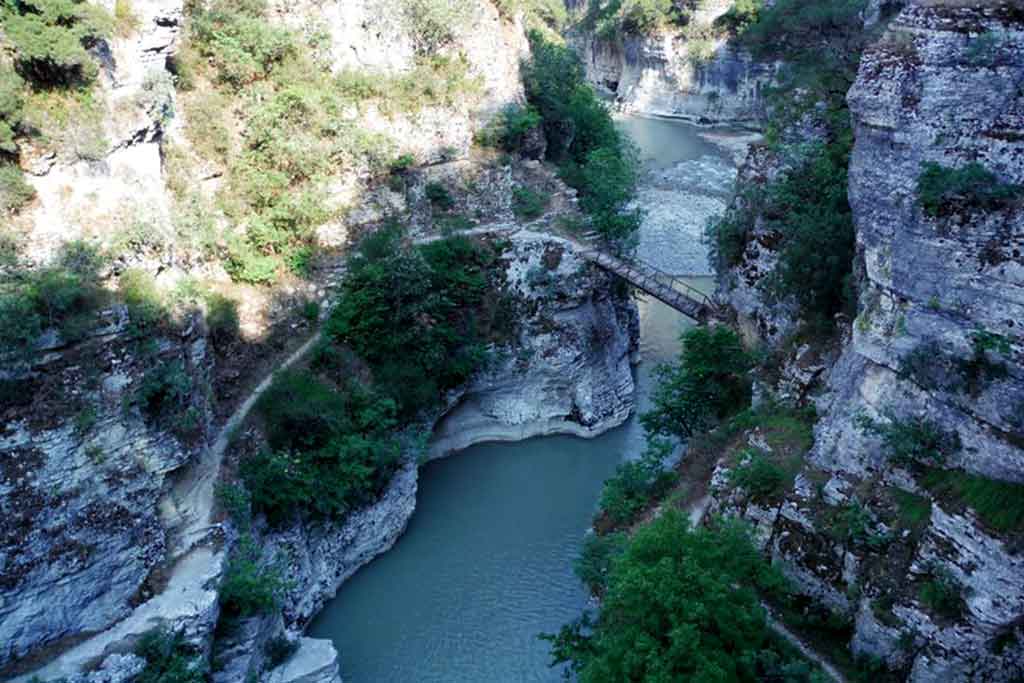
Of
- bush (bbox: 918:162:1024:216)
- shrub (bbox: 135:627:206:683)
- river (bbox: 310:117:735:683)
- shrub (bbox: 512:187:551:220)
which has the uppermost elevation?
bush (bbox: 918:162:1024:216)

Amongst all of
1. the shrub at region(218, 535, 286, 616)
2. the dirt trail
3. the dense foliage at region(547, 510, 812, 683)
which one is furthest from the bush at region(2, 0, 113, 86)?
the dense foliage at region(547, 510, 812, 683)

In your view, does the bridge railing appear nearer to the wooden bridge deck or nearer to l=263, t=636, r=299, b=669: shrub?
the wooden bridge deck

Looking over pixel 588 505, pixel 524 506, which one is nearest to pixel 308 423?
pixel 524 506

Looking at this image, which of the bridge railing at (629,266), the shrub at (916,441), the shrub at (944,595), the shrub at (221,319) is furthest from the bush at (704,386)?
the shrub at (221,319)

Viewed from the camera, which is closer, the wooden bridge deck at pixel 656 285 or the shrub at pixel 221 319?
the shrub at pixel 221 319

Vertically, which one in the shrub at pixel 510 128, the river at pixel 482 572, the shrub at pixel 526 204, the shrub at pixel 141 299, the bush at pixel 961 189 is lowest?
the river at pixel 482 572

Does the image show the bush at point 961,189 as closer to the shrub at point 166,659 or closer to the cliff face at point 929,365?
the cliff face at point 929,365
